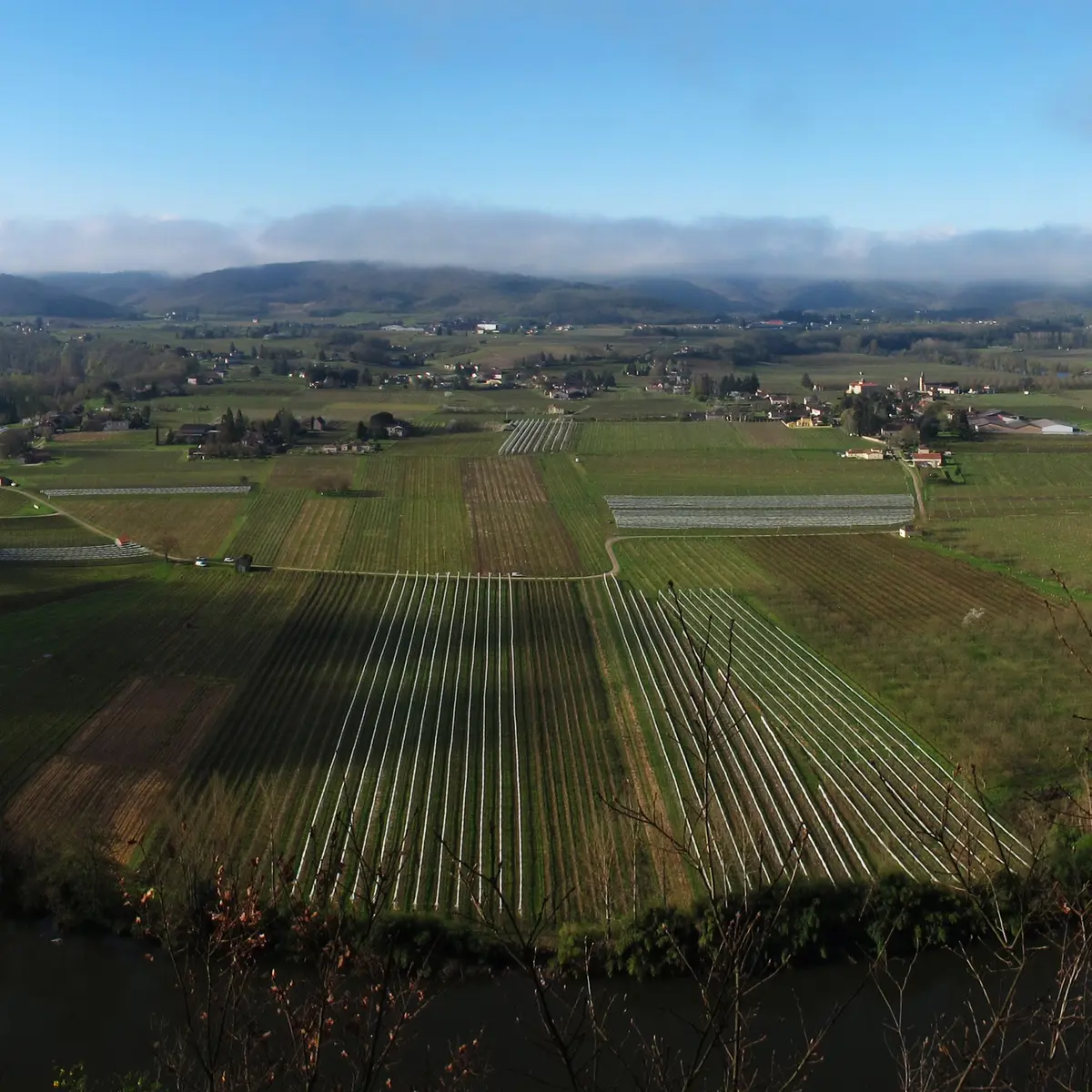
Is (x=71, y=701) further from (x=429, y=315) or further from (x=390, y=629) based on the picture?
(x=429, y=315)

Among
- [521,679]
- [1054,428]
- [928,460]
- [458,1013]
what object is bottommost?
[458,1013]

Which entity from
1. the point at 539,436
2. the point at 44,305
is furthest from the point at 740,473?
the point at 44,305

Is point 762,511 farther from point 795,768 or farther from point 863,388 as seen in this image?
point 863,388

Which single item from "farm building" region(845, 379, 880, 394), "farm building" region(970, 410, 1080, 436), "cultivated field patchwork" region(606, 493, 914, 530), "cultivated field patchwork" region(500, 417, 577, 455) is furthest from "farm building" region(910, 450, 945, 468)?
"farm building" region(845, 379, 880, 394)

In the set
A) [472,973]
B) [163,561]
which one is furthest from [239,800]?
[163,561]

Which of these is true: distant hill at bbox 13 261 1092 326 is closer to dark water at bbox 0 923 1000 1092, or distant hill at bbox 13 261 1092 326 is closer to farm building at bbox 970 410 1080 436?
farm building at bbox 970 410 1080 436

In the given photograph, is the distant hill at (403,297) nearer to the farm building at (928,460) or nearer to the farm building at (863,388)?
the farm building at (863,388)
